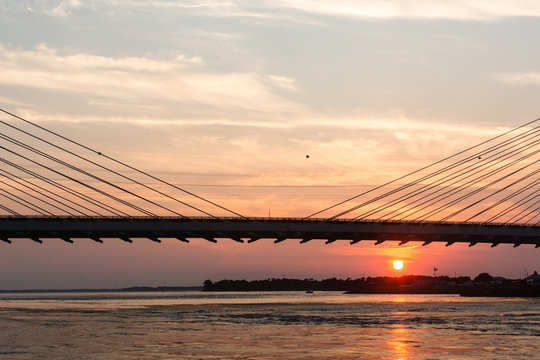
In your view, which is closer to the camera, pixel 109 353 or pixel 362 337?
pixel 109 353

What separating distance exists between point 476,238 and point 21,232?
59.1m

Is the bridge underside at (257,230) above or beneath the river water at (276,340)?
above

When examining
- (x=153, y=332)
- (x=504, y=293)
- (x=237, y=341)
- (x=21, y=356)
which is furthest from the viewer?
(x=504, y=293)

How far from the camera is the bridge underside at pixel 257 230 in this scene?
10069 cm

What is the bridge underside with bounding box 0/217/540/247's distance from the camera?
100688 millimetres

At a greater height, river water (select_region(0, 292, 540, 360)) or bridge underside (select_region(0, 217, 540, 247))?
bridge underside (select_region(0, 217, 540, 247))

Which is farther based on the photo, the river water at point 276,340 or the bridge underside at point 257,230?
the bridge underside at point 257,230

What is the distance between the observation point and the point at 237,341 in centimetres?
4938

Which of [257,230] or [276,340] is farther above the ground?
[257,230]

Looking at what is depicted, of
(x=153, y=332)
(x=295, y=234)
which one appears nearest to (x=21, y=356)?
(x=153, y=332)

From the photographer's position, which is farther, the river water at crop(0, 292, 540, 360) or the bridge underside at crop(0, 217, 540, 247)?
the bridge underside at crop(0, 217, 540, 247)

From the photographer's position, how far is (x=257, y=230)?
107 metres

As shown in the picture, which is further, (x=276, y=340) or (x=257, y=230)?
(x=257, y=230)

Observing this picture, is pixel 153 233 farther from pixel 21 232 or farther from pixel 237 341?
pixel 237 341
